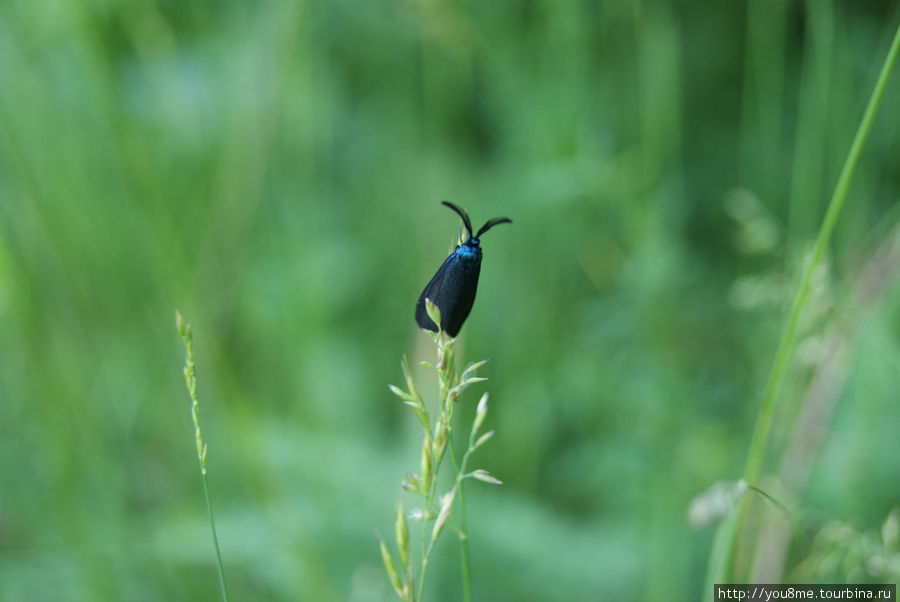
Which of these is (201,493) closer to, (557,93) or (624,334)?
(624,334)

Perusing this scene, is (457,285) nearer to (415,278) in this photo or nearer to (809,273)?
(809,273)

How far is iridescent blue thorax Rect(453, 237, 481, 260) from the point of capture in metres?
0.93

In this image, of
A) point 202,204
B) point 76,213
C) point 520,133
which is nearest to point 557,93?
point 520,133

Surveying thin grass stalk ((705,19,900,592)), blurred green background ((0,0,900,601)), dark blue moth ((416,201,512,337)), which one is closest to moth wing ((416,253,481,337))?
dark blue moth ((416,201,512,337))

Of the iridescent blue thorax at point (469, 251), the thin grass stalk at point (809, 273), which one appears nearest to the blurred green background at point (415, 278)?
the thin grass stalk at point (809, 273)

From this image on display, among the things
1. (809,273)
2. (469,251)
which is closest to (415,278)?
(469,251)

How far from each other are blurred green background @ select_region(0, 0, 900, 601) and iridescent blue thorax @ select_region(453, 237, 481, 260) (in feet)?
2.90

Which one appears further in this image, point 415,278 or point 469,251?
point 415,278

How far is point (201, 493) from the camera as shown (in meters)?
2.30

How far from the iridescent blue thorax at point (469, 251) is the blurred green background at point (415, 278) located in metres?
0.88

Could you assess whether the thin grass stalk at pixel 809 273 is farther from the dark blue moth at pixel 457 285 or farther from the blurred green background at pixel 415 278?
the blurred green background at pixel 415 278

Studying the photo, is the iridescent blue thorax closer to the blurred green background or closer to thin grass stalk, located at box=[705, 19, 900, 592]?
thin grass stalk, located at box=[705, 19, 900, 592]

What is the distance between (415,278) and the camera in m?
2.78

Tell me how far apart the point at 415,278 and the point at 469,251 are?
72.8 inches
